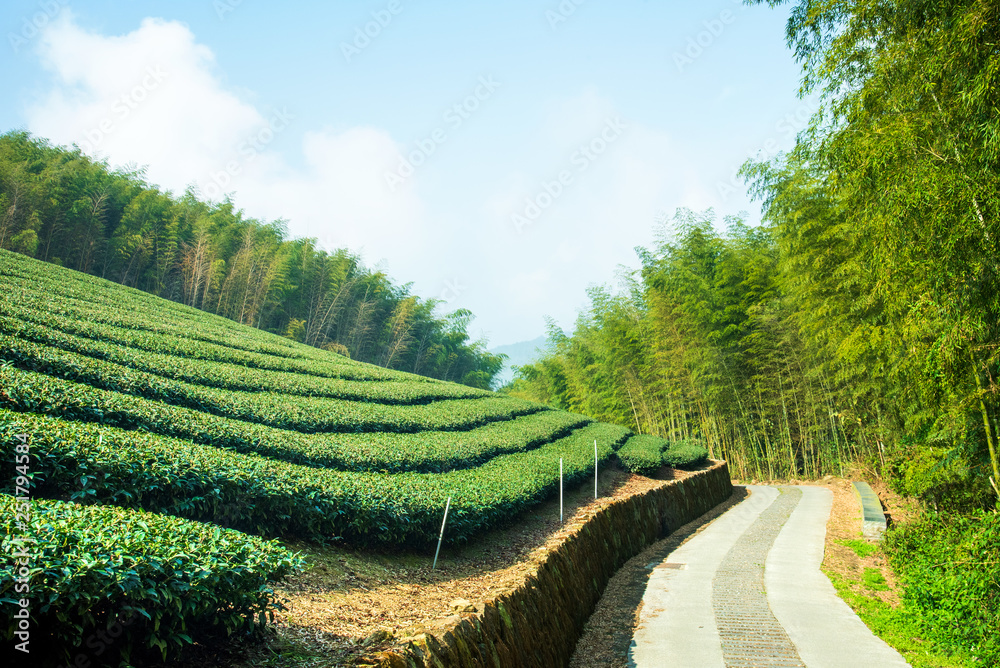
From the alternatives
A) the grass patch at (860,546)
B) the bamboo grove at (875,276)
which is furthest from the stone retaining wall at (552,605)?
the bamboo grove at (875,276)

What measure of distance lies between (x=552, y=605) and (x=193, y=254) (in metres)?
22.8

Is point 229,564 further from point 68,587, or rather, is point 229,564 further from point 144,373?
point 144,373

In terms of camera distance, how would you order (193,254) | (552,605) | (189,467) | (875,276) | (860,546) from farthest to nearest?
(193,254) < (860,546) < (875,276) < (552,605) < (189,467)

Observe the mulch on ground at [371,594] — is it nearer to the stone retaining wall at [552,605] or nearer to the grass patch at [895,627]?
the stone retaining wall at [552,605]

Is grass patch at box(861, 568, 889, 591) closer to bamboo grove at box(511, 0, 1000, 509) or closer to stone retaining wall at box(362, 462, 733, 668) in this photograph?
bamboo grove at box(511, 0, 1000, 509)

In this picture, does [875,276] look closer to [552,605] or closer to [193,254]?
[552,605]

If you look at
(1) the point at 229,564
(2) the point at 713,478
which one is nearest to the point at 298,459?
(1) the point at 229,564

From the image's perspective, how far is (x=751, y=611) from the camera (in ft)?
18.9

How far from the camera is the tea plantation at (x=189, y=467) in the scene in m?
2.27

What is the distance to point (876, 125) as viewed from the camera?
581 centimetres

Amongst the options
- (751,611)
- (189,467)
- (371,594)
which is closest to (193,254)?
(189,467)

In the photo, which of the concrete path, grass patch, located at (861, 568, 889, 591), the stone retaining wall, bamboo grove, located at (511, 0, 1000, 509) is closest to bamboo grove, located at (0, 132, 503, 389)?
bamboo grove, located at (511, 0, 1000, 509)

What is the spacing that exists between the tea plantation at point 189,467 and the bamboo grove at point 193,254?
7.55 meters

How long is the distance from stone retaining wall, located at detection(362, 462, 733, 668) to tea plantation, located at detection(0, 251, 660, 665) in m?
0.92
